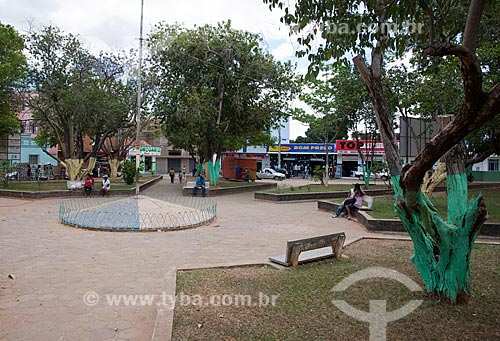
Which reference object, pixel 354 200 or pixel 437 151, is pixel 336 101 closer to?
pixel 354 200

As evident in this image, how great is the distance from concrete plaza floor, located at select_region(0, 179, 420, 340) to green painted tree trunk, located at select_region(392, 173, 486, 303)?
2.88 meters

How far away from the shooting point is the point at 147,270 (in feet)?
21.5

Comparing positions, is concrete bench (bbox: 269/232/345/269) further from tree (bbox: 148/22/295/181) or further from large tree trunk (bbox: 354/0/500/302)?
tree (bbox: 148/22/295/181)

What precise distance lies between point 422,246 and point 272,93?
19810 mm

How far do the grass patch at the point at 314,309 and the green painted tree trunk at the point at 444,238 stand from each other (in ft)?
0.77

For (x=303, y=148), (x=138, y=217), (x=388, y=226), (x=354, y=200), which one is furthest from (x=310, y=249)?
(x=303, y=148)

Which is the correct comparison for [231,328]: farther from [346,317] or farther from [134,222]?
[134,222]

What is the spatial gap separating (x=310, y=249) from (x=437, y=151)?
3331 mm

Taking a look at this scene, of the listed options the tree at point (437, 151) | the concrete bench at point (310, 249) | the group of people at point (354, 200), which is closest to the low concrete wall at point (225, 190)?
the group of people at point (354, 200)

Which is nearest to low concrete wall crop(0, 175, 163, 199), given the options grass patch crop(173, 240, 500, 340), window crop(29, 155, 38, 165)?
grass patch crop(173, 240, 500, 340)

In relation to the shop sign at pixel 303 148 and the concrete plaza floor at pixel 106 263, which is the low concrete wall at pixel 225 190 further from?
the shop sign at pixel 303 148

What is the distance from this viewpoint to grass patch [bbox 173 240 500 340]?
13.0ft

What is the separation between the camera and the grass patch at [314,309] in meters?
3.96

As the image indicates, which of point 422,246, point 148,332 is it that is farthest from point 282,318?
point 422,246
